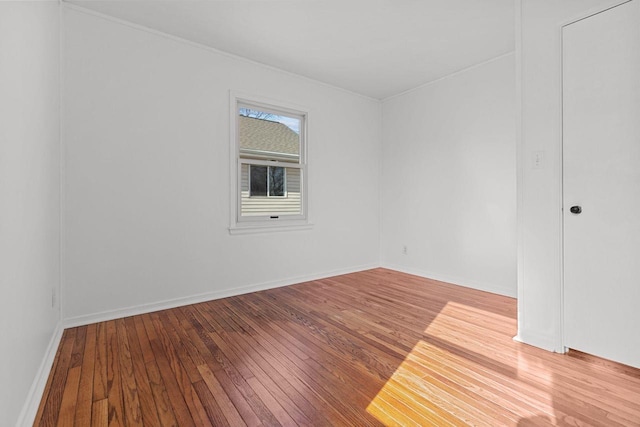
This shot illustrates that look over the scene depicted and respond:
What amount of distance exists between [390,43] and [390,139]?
172cm

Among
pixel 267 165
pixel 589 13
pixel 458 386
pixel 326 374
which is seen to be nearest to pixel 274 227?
pixel 267 165

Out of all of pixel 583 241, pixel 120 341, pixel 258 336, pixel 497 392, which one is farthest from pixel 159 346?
pixel 583 241

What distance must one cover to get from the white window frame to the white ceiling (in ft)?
1.52

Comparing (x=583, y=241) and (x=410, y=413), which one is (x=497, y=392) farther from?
(x=583, y=241)

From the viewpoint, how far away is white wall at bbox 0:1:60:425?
3.83 ft

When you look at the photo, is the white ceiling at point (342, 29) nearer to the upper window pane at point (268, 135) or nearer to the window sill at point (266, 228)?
the upper window pane at point (268, 135)

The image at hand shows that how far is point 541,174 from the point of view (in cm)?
221

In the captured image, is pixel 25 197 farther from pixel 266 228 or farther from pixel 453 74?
pixel 453 74

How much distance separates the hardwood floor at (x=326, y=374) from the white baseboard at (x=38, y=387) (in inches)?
1.6

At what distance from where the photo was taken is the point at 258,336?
7.64ft

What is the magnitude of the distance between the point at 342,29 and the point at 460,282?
3162 millimetres

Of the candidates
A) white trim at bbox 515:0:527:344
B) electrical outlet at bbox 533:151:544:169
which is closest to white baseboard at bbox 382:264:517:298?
white trim at bbox 515:0:527:344

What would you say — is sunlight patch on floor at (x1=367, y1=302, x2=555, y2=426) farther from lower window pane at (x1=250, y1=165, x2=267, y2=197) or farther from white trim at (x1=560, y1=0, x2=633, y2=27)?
lower window pane at (x1=250, y1=165, x2=267, y2=197)

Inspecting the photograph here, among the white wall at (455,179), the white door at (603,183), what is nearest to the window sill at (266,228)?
the white wall at (455,179)
